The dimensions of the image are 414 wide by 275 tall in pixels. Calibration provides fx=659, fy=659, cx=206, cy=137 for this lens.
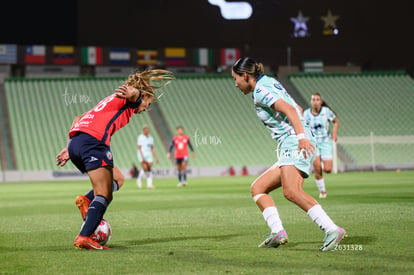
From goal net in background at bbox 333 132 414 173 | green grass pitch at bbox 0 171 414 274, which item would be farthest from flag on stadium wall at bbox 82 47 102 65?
green grass pitch at bbox 0 171 414 274

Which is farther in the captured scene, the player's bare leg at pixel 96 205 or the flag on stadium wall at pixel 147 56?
the flag on stadium wall at pixel 147 56

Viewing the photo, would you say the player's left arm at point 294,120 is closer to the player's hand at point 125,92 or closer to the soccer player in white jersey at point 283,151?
the soccer player in white jersey at point 283,151

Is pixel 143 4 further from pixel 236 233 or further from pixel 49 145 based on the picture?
pixel 236 233

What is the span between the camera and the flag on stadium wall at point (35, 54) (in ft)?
134

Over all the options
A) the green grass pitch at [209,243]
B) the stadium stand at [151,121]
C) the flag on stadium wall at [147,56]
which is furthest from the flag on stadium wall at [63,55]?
the green grass pitch at [209,243]

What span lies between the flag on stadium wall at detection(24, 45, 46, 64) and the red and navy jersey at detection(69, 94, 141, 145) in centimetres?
3493

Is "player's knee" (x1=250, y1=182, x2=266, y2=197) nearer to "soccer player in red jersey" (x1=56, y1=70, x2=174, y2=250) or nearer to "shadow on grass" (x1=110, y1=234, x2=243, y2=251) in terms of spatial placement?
"shadow on grass" (x1=110, y1=234, x2=243, y2=251)

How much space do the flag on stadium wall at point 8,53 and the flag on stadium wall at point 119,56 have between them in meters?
5.96

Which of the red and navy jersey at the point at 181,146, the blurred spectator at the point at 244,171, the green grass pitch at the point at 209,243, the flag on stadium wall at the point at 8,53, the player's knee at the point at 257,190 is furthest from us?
the flag on stadium wall at the point at 8,53

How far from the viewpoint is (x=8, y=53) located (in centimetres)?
4078

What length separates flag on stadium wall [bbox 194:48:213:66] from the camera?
144 feet

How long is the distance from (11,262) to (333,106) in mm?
37455

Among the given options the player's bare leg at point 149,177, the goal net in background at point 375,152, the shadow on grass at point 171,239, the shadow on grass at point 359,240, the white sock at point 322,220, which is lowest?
the goal net in background at point 375,152

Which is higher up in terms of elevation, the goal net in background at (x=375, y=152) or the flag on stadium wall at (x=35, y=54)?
the flag on stadium wall at (x=35, y=54)
